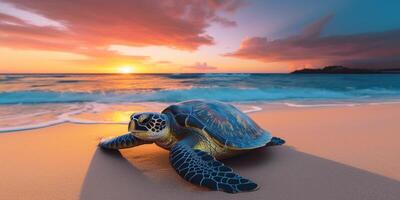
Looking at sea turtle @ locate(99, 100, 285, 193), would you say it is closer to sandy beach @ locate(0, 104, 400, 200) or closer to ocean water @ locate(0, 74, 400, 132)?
sandy beach @ locate(0, 104, 400, 200)

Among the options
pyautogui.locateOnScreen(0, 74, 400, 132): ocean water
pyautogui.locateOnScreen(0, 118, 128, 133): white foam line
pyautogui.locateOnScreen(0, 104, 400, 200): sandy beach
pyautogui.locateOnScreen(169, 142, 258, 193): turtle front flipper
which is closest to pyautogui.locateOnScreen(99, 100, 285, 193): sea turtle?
pyautogui.locateOnScreen(169, 142, 258, 193): turtle front flipper

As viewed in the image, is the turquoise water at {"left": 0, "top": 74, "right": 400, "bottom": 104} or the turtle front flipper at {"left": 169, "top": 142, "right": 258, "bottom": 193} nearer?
the turtle front flipper at {"left": 169, "top": 142, "right": 258, "bottom": 193}

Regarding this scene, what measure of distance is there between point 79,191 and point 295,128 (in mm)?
3439

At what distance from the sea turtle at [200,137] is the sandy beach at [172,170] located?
0.39 ft

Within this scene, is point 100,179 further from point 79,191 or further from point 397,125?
point 397,125

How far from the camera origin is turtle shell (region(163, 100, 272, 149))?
2594 millimetres

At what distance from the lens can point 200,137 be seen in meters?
2.60

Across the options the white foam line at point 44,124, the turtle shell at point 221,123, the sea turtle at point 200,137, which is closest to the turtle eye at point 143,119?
the sea turtle at point 200,137

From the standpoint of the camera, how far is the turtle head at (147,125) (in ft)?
8.02

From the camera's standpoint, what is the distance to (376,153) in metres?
3.05

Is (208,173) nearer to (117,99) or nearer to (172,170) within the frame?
(172,170)

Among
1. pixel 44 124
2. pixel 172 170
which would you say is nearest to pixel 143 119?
pixel 172 170

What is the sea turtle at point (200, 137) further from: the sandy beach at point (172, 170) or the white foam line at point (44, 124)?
the white foam line at point (44, 124)

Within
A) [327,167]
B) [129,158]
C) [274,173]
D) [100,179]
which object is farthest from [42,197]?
[327,167]
